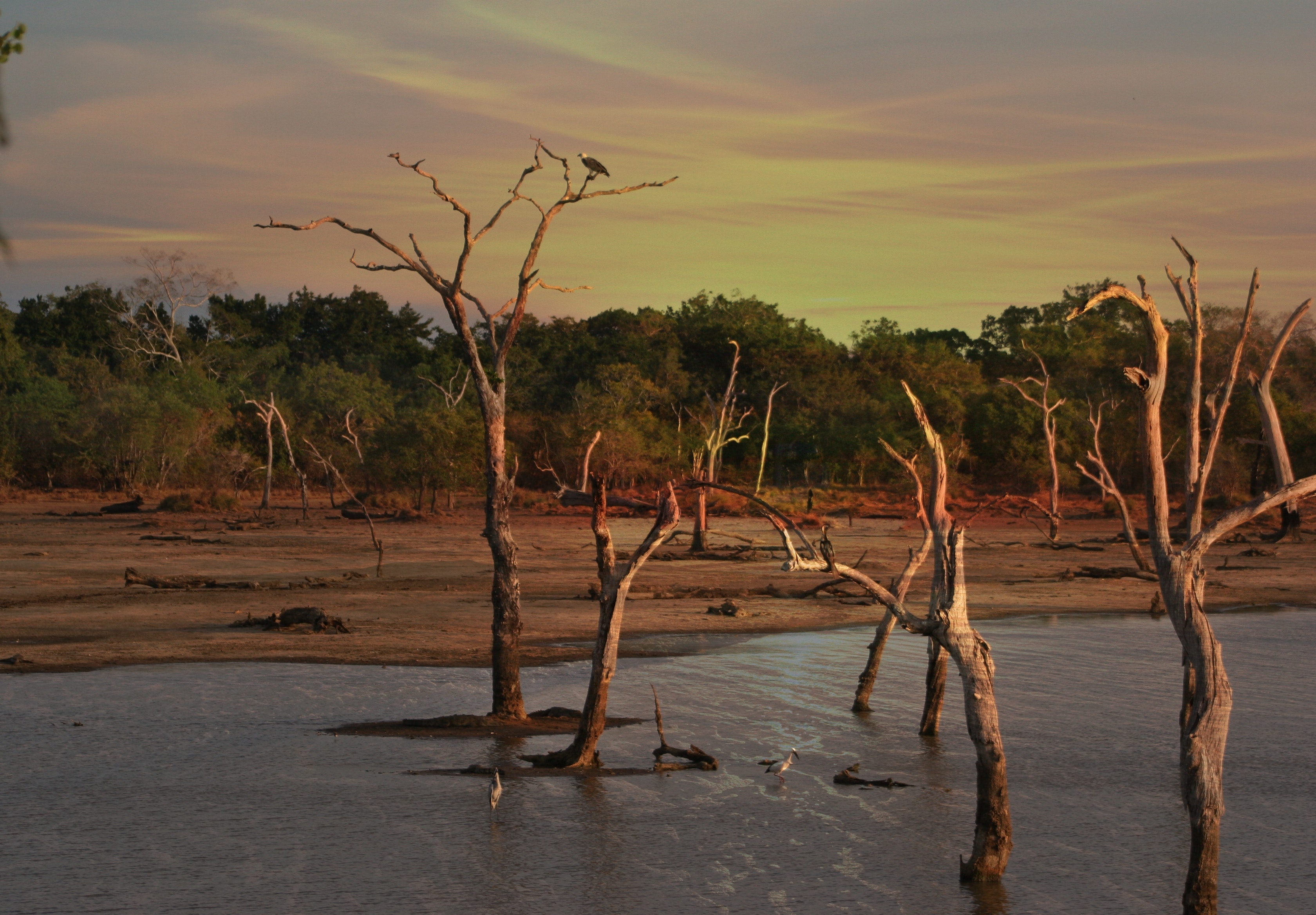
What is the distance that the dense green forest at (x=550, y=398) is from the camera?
49000mm

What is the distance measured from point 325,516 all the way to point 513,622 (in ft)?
112

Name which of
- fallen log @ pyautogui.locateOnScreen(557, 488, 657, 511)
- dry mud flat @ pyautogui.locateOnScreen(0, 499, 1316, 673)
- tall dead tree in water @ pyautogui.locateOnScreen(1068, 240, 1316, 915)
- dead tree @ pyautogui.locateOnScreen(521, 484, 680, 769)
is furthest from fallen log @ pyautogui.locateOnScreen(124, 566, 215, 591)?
tall dead tree in water @ pyautogui.locateOnScreen(1068, 240, 1316, 915)

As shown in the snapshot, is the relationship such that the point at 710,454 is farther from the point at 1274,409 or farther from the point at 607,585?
the point at 1274,409

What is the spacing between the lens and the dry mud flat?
17.4m

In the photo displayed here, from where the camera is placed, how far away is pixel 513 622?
11211 mm

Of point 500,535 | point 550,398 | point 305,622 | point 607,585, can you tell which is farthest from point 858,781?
point 550,398

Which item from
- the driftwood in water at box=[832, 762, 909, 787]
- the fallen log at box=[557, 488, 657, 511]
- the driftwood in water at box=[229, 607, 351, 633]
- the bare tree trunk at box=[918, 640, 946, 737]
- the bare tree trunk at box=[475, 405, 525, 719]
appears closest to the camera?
the fallen log at box=[557, 488, 657, 511]

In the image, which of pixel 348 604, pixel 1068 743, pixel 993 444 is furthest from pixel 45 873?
pixel 993 444

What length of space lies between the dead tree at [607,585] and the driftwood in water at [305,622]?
896cm

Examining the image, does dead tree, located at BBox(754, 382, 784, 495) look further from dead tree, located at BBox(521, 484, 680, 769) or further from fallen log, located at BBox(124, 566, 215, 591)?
dead tree, located at BBox(521, 484, 680, 769)

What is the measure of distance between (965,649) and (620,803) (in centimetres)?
376

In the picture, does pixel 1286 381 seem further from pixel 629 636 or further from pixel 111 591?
pixel 111 591

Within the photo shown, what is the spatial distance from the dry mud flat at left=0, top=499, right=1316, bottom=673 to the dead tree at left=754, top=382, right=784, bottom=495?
305 inches

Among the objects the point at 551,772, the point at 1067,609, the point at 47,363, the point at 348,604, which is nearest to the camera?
the point at 551,772
